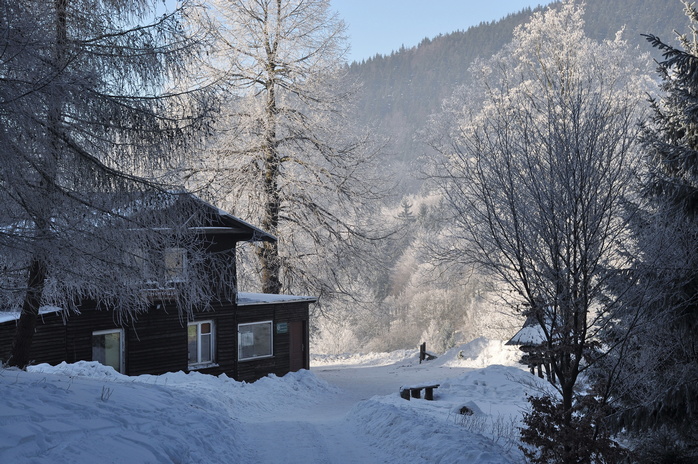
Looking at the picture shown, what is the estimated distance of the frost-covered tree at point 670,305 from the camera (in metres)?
8.04

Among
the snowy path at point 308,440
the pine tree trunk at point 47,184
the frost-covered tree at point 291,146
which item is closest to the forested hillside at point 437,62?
the frost-covered tree at point 291,146

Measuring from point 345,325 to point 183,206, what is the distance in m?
41.5

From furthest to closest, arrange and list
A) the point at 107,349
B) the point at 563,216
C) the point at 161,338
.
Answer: the point at 161,338
the point at 107,349
the point at 563,216

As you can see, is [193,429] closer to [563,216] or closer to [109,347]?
[563,216]

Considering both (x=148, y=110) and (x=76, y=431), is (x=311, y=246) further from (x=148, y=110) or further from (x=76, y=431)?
(x=76, y=431)

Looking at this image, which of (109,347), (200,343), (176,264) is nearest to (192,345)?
(200,343)

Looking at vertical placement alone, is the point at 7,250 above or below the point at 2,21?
below

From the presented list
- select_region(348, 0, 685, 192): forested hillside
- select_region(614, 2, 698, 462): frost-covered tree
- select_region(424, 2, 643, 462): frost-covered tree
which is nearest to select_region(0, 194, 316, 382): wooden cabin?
select_region(424, 2, 643, 462): frost-covered tree

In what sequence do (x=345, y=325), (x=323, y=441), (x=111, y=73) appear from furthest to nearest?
(x=345, y=325) < (x=323, y=441) < (x=111, y=73)

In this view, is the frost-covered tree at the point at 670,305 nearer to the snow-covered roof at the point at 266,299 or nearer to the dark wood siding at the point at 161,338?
the dark wood siding at the point at 161,338

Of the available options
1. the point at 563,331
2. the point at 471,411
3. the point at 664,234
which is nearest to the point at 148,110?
the point at 563,331

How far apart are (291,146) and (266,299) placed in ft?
19.1

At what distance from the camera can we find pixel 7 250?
716cm

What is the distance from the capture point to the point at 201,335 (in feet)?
65.2
